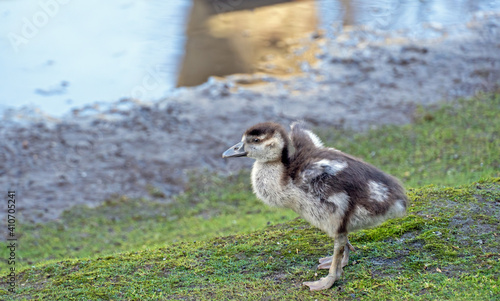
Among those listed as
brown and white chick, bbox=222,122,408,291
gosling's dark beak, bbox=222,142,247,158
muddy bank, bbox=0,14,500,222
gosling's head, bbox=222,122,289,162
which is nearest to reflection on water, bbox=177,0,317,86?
muddy bank, bbox=0,14,500,222

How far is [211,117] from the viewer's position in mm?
13766

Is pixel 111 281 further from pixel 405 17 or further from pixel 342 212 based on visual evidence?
pixel 405 17

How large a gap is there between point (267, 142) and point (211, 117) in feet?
25.2

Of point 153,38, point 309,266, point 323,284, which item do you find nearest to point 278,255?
point 309,266

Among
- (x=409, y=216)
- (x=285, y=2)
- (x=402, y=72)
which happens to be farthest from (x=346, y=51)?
(x=409, y=216)

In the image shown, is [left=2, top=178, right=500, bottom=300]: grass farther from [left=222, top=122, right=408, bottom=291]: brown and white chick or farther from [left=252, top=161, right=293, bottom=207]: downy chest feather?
[left=252, top=161, right=293, bottom=207]: downy chest feather

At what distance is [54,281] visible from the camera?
6.62 meters

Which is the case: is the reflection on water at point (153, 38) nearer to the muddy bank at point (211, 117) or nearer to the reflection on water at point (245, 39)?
the reflection on water at point (245, 39)

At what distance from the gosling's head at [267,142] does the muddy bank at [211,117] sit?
18.0 ft

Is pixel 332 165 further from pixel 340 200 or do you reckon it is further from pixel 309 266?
pixel 309 266

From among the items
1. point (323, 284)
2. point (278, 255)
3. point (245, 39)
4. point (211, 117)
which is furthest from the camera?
point (245, 39)

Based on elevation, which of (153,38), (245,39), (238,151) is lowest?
(153,38)

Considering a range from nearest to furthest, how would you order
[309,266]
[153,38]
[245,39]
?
[309,266] < [245,39] < [153,38]

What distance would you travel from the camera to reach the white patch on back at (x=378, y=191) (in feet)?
18.7
